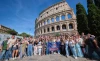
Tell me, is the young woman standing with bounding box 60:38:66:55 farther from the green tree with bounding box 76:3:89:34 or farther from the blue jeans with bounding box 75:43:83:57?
the green tree with bounding box 76:3:89:34

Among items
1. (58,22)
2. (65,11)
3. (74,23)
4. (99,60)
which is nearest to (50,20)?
(58,22)

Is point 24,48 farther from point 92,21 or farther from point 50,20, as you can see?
point 50,20

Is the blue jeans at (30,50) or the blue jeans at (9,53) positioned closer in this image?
the blue jeans at (9,53)

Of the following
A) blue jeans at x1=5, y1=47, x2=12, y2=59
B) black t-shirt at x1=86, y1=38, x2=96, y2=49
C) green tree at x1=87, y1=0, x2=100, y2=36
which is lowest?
blue jeans at x1=5, y1=47, x2=12, y2=59

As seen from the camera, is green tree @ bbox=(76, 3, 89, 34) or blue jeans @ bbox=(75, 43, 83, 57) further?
green tree @ bbox=(76, 3, 89, 34)

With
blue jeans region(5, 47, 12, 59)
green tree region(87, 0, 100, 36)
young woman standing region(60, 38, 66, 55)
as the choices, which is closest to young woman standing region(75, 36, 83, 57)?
young woman standing region(60, 38, 66, 55)

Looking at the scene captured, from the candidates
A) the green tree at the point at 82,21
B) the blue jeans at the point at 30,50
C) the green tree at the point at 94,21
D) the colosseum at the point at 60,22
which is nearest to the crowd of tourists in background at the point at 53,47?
the blue jeans at the point at 30,50

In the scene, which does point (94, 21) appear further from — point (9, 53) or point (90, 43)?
point (9, 53)

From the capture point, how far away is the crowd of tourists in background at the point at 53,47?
6273 millimetres

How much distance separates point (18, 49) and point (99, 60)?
20.9 ft

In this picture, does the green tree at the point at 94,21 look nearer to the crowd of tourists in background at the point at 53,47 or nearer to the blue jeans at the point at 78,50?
the crowd of tourists in background at the point at 53,47

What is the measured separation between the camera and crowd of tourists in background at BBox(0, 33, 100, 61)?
627 cm

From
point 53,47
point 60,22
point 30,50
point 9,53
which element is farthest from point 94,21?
point 60,22

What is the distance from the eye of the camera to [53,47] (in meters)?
7.88
